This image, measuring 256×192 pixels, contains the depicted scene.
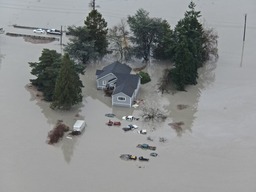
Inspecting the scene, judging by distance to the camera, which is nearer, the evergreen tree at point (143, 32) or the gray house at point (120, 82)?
the gray house at point (120, 82)

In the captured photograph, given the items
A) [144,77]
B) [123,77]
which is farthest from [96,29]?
[123,77]

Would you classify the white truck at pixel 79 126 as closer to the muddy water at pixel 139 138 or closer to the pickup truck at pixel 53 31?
the muddy water at pixel 139 138

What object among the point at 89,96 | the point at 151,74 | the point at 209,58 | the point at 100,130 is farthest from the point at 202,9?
the point at 100,130

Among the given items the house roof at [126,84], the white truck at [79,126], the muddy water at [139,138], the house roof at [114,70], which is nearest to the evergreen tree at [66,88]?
the muddy water at [139,138]

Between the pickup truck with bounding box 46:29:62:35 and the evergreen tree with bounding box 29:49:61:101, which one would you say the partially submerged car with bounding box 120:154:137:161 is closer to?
the evergreen tree with bounding box 29:49:61:101

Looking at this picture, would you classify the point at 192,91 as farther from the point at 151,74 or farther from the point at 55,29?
the point at 55,29

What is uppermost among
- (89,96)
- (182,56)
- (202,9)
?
(202,9)

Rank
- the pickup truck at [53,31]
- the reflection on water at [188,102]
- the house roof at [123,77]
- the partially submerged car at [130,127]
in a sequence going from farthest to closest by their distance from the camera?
the pickup truck at [53,31] → the house roof at [123,77] → the reflection on water at [188,102] → the partially submerged car at [130,127]
